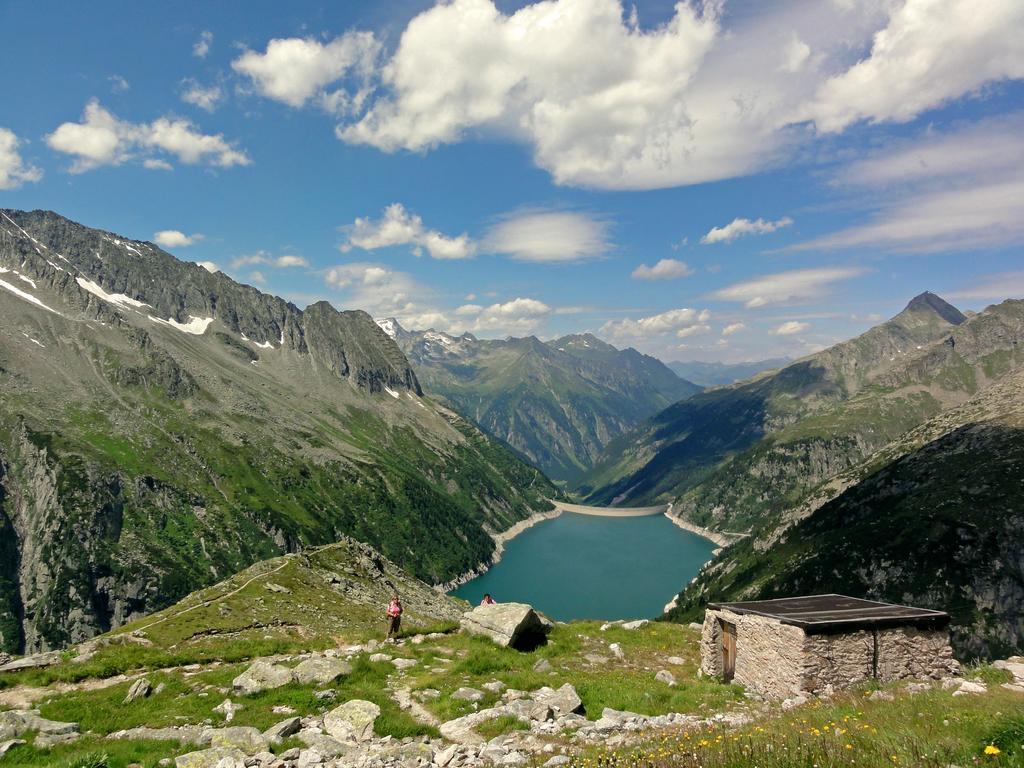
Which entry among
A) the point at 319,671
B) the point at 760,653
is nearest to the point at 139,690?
the point at 319,671

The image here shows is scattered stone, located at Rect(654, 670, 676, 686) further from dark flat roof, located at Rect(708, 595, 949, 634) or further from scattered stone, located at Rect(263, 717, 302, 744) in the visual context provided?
scattered stone, located at Rect(263, 717, 302, 744)

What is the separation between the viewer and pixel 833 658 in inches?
794

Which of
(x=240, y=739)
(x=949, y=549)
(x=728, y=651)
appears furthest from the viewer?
(x=949, y=549)

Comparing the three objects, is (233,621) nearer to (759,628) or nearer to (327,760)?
(327,760)

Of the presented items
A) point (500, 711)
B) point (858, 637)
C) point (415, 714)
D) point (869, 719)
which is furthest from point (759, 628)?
point (415, 714)

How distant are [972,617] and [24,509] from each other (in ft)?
931

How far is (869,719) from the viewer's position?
1348 centimetres

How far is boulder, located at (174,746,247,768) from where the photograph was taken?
12656mm

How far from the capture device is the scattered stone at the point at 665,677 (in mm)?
22562

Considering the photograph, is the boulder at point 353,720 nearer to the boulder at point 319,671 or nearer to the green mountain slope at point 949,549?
the boulder at point 319,671

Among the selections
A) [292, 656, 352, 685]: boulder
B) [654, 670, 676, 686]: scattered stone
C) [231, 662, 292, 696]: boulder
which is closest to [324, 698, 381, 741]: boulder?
[292, 656, 352, 685]: boulder

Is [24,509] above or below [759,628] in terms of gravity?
below

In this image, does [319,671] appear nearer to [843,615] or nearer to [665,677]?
[665,677]

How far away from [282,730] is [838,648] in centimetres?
1883
